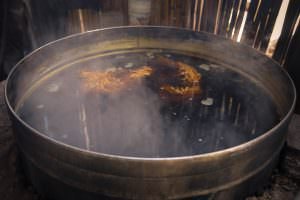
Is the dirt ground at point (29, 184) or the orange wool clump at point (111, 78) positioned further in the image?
the orange wool clump at point (111, 78)

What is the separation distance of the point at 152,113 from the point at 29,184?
5.37 ft

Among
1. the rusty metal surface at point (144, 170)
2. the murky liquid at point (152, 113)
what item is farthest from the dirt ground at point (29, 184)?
the murky liquid at point (152, 113)

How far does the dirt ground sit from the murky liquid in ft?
1.71

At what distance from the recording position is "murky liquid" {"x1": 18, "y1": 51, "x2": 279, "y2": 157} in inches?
119

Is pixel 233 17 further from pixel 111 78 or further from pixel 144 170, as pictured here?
pixel 144 170

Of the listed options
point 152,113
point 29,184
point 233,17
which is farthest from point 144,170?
point 233,17

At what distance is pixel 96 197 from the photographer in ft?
8.21

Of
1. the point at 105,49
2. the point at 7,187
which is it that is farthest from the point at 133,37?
the point at 7,187

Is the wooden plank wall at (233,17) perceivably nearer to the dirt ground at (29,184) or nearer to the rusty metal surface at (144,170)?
the rusty metal surface at (144,170)

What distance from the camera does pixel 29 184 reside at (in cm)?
323

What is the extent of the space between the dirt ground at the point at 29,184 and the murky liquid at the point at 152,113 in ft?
1.71

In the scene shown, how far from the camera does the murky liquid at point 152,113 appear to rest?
304 cm

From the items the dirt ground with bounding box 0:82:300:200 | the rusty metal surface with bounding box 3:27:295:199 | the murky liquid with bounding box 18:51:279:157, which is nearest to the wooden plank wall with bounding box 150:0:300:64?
the murky liquid with bounding box 18:51:279:157

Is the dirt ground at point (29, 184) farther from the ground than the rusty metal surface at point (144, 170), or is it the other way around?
the rusty metal surface at point (144, 170)
